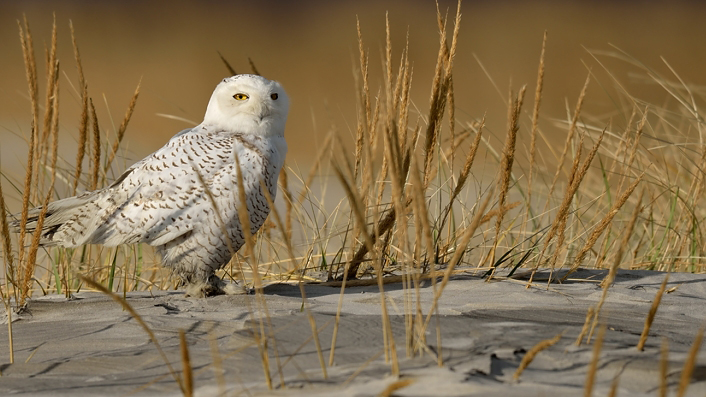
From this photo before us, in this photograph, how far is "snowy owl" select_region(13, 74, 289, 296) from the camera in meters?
2.70

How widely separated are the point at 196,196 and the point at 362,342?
1.05 meters

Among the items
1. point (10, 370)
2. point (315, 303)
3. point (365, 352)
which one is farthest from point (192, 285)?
point (365, 352)

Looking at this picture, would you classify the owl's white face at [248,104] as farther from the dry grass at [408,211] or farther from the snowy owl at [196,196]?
the dry grass at [408,211]

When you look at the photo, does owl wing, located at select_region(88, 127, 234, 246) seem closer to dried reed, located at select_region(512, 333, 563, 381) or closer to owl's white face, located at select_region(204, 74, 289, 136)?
owl's white face, located at select_region(204, 74, 289, 136)

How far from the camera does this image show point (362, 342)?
1.92m

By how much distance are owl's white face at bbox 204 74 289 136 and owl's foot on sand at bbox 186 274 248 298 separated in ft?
1.99

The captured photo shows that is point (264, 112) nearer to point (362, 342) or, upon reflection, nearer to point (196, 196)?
point (196, 196)

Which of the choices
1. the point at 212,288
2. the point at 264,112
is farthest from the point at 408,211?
the point at 212,288

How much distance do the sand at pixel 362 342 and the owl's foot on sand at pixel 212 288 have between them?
0.07m

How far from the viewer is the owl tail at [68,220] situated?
9.40 feet

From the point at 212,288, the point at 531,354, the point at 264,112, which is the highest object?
the point at 264,112

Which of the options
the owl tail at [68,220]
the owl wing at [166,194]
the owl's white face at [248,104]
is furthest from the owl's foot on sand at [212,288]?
the owl's white face at [248,104]

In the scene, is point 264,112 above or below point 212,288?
above

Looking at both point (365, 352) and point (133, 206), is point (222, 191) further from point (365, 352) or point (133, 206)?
point (365, 352)
